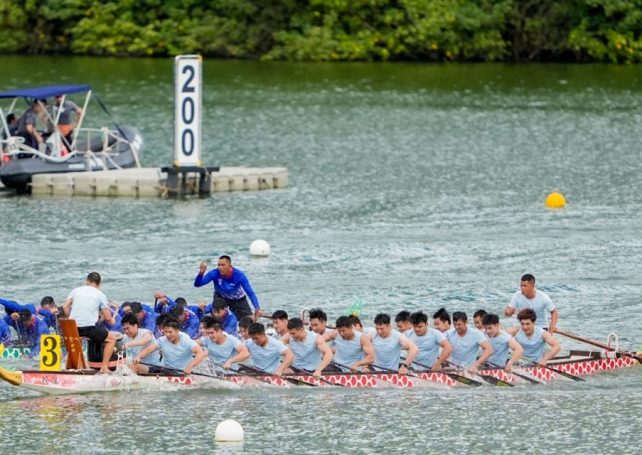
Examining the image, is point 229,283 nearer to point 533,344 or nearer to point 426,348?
point 426,348

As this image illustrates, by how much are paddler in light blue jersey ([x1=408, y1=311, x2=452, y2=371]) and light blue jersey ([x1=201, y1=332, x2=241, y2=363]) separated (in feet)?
7.98

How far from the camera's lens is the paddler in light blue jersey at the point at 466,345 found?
23062mm

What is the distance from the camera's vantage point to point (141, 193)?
37.7 m

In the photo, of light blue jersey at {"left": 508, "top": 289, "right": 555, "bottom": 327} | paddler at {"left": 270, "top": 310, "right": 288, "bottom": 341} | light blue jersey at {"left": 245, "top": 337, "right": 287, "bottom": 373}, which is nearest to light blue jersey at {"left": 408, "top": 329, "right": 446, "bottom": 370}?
paddler at {"left": 270, "top": 310, "right": 288, "bottom": 341}

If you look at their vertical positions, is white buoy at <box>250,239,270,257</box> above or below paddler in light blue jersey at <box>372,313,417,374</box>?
above

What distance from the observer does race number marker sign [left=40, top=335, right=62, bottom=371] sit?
2150 centimetres

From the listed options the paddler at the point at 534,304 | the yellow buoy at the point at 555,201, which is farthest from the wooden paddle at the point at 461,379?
the yellow buoy at the point at 555,201

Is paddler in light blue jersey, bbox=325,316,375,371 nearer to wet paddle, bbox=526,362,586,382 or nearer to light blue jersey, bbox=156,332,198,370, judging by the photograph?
light blue jersey, bbox=156,332,198,370

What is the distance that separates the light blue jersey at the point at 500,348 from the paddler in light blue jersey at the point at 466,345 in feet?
0.59

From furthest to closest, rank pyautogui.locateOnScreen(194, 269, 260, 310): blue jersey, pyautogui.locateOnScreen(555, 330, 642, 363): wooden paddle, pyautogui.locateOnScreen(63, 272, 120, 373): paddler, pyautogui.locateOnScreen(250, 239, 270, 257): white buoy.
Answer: pyautogui.locateOnScreen(250, 239, 270, 257): white buoy → pyautogui.locateOnScreen(194, 269, 260, 310): blue jersey → pyautogui.locateOnScreen(555, 330, 642, 363): wooden paddle → pyautogui.locateOnScreen(63, 272, 120, 373): paddler

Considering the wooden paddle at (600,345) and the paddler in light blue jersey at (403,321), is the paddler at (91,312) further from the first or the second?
the wooden paddle at (600,345)

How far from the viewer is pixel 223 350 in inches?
889

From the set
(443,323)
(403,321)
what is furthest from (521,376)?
(403,321)

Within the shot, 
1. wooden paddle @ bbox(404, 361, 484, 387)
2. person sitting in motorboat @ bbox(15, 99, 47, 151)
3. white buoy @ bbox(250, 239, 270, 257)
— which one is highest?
person sitting in motorboat @ bbox(15, 99, 47, 151)
